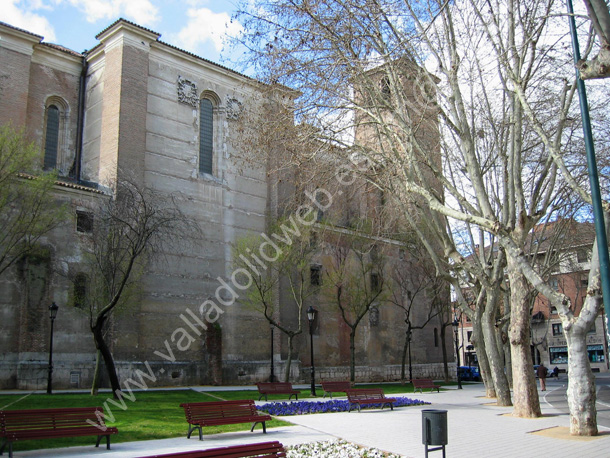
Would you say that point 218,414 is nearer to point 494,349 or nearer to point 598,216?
point 598,216

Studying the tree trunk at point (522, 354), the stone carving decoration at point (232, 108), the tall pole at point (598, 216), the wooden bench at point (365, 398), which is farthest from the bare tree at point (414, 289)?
the tall pole at point (598, 216)

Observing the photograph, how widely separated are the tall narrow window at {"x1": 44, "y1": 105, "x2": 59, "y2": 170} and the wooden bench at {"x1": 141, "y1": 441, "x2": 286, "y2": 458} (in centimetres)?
2449

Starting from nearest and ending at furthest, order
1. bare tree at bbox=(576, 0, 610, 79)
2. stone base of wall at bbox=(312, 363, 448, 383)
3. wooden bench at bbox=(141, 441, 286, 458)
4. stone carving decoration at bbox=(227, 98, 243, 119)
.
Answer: bare tree at bbox=(576, 0, 610, 79), wooden bench at bbox=(141, 441, 286, 458), stone carving decoration at bbox=(227, 98, 243, 119), stone base of wall at bbox=(312, 363, 448, 383)

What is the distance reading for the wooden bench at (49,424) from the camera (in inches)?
357

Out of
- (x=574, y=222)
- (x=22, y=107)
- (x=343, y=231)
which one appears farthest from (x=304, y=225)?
(x=22, y=107)

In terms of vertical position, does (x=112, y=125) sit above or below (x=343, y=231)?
above

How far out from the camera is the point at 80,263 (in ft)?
78.2

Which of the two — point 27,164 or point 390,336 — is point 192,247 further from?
point 390,336

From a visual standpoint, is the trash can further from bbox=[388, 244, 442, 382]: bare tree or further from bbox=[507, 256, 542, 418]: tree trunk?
bbox=[388, 244, 442, 382]: bare tree

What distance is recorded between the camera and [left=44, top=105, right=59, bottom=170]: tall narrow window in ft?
93.1

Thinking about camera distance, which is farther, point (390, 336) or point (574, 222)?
point (390, 336)

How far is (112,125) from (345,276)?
1465cm

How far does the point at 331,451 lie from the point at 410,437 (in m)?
2.44

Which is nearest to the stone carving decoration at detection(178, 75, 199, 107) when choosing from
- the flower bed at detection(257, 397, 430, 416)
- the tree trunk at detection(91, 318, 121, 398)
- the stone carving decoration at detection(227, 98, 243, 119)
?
the stone carving decoration at detection(227, 98, 243, 119)
